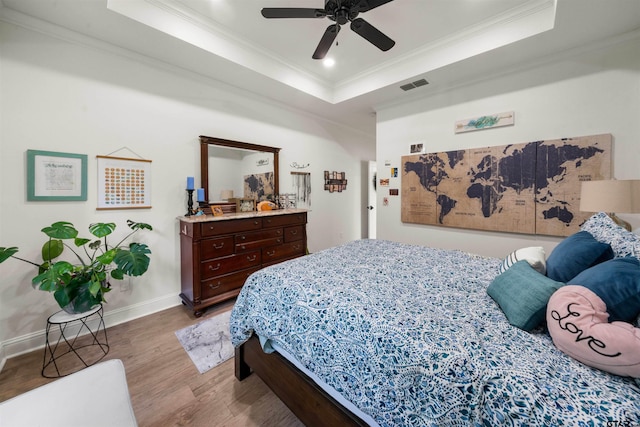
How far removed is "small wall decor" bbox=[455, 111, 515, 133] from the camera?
286 centimetres

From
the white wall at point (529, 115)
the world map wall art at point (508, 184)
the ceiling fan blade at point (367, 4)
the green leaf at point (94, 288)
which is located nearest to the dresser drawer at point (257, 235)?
the green leaf at point (94, 288)

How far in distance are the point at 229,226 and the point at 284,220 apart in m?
0.82

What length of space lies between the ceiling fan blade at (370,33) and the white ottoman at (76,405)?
260 centimetres

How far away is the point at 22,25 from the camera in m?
2.00

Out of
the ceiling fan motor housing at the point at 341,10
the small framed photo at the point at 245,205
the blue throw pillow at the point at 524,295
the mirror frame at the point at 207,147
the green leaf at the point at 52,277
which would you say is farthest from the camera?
the small framed photo at the point at 245,205

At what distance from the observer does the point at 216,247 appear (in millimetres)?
2656

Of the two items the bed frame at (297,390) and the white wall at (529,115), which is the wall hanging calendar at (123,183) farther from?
the white wall at (529,115)

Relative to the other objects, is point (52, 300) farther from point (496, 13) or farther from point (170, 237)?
point (496, 13)

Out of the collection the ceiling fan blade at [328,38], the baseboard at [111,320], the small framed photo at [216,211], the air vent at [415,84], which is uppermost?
the air vent at [415,84]

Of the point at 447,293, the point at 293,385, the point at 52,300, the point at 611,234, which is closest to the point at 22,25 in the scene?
the point at 52,300

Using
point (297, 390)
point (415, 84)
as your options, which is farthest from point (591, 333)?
point (415, 84)

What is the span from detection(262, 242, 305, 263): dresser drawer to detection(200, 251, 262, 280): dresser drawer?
0.11m

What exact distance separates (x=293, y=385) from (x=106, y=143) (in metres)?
2.74

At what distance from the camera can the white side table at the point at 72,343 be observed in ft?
5.94
